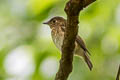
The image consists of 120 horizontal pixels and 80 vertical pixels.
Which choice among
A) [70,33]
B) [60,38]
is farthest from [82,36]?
[70,33]

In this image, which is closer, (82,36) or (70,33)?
(70,33)

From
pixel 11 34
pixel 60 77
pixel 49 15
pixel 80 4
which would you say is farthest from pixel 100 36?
pixel 80 4

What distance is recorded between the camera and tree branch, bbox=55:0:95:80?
2797 millimetres

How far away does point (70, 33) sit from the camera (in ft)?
9.60

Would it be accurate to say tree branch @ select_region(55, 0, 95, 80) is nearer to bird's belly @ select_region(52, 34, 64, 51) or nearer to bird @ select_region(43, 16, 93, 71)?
bird @ select_region(43, 16, 93, 71)

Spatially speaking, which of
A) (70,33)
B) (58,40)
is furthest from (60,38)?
(70,33)

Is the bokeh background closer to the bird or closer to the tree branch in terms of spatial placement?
the bird

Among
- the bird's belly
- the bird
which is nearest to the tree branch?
the bird

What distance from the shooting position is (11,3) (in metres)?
6.11

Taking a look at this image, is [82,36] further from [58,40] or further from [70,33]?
[70,33]

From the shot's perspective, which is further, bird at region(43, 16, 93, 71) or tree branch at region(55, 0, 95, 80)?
bird at region(43, 16, 93, 71)

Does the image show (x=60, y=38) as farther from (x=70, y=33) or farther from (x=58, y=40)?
(x=70, y=33)

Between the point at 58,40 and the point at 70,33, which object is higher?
the point at 70,33

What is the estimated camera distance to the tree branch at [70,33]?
9.18ft
